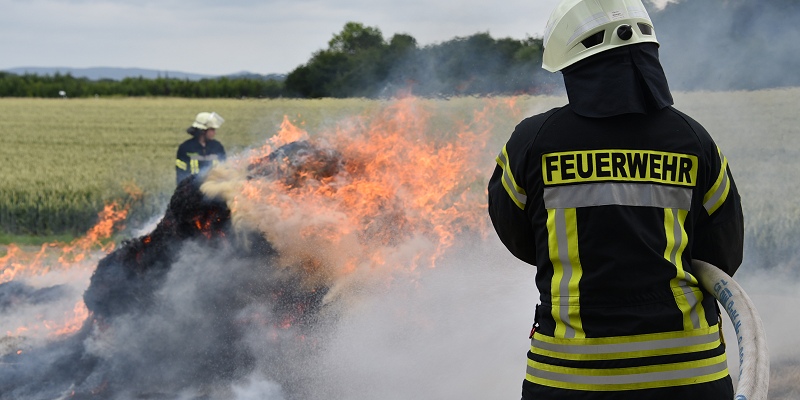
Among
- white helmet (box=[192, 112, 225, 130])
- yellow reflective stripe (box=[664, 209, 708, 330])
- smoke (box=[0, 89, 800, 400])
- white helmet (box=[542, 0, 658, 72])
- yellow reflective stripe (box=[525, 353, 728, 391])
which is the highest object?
white helmet (box=[542, 0, 658, 72])

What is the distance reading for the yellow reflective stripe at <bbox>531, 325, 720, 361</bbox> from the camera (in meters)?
2.39

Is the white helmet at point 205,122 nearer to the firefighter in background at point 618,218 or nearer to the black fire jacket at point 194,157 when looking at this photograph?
the black fire jacket at point 194,157

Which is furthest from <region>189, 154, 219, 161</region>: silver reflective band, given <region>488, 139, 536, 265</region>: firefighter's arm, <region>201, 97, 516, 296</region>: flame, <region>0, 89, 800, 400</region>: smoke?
<region>488, 139, 536, 265</region>: firefighter's arm

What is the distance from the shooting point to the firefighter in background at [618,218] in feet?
7.88

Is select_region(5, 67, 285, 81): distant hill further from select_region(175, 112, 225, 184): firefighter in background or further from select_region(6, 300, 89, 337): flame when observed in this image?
select_region(6, 300, 89, 337): flame

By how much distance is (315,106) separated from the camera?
8.76 meters

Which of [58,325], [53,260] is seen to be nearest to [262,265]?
[58,325]

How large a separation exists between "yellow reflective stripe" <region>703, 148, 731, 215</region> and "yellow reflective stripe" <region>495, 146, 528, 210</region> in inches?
20.3

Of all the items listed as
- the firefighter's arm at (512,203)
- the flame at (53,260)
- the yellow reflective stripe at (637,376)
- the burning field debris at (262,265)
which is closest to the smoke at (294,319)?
the burning field debris at (262,265)

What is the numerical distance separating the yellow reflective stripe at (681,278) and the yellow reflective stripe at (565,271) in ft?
0.83

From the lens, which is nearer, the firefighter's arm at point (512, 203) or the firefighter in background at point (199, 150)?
the firefighter's arm at point (512, 203)

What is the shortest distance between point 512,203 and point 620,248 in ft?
1.19

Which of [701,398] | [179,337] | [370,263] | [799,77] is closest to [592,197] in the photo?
[701,398]

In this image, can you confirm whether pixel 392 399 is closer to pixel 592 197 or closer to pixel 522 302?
pixel 522 302
